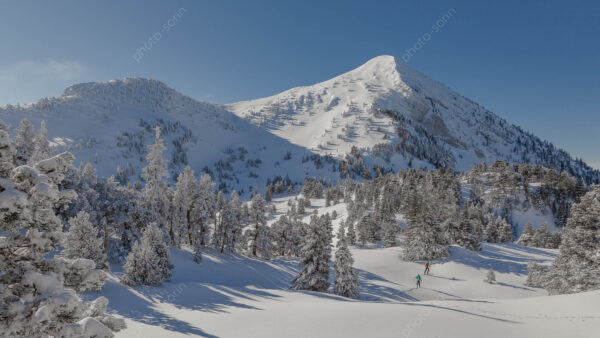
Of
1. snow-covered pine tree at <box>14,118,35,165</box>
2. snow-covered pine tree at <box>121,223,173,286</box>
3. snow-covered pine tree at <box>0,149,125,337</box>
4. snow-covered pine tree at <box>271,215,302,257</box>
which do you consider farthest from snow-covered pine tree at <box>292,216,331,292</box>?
snow-covered pine tree at <box>14,118,35,165</box>

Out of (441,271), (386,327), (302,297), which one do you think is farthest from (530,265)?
(386,327)

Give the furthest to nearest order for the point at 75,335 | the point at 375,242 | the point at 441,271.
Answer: the point at 375,242
the point at 441,271
the point at 75,335

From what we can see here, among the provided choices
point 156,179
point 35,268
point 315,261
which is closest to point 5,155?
point 35,268

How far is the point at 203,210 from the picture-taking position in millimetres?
39438

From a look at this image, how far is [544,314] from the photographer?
49.9ft

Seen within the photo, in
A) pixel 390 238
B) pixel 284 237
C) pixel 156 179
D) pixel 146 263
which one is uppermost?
pixel 156 179

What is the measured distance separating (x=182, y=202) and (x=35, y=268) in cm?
3469

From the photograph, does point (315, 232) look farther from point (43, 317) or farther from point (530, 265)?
point (530, 265)

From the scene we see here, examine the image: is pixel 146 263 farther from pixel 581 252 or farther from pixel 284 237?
pixel 284 237

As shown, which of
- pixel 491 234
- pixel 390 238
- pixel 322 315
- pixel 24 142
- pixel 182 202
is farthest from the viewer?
pixel 491 234

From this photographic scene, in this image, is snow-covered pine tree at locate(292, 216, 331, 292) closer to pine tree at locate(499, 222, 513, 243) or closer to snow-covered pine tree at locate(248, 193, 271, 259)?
snow-covered pine tree at locate(248, 193, 271, 259)

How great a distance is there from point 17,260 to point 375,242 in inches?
2256

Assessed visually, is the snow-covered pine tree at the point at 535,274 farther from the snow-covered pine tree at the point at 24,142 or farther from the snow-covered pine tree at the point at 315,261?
the snow-covered pine tree at the point at 24,142

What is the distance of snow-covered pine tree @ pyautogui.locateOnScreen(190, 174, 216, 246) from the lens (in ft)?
129
